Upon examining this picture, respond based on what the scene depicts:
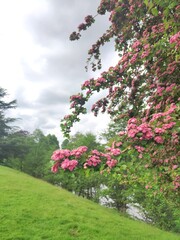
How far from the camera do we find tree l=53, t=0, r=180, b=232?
302 cm

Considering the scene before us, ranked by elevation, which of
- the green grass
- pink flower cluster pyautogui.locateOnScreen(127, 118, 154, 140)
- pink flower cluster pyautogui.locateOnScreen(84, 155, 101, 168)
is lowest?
the green grass

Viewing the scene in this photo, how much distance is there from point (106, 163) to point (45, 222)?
24.8ft

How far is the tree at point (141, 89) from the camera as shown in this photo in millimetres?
3021

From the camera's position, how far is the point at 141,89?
17.5 ft

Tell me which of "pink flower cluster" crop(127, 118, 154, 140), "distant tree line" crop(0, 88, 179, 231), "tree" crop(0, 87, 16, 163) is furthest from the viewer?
"tree" crop(0, 87, 16, 163)

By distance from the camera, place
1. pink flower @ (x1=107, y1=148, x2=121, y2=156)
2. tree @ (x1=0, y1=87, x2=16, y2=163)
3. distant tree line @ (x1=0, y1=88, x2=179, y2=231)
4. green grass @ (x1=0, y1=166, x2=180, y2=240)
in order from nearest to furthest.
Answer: pink flower @ (x1=107, y1=148, x2=121, y2=156) → green grass @ (x1=0, y1=166, x2=180, y2=240) → distant tree line @ (x1=0, y1=88, x2=179, y2=231) → tree @ (x1=0, y1=87, x2=16, y2=163)

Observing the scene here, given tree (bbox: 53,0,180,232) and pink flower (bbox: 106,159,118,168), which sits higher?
tree (bbox: 53,0,180,232)

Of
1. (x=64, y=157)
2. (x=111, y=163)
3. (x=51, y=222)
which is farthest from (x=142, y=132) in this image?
(x=51, y=222)

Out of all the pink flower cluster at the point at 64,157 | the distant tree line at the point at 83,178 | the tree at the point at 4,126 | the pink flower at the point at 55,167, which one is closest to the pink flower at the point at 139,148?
the pink flower cluster at the point at 64,157

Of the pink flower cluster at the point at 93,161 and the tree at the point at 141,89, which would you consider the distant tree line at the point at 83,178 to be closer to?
the tree at the point at 141,89

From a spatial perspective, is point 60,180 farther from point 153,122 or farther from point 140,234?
point 153,122

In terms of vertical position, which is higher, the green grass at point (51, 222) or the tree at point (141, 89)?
the tree at point (141, 89)

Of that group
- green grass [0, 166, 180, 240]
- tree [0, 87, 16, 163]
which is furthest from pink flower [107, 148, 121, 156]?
tree [0, 87, 16, 163]

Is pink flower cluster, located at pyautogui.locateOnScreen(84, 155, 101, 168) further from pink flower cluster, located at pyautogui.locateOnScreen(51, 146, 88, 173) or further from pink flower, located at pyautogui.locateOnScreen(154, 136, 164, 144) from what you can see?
pink flower, located at pyautogui.locateOnScreen(154, 136, 164, 144)
